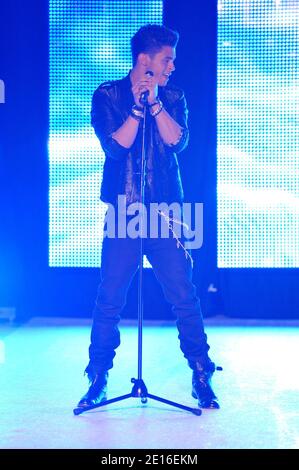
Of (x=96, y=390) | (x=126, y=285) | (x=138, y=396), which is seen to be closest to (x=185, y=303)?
(x=126, y=285)

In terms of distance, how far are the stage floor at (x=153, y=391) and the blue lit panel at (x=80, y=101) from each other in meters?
0.74

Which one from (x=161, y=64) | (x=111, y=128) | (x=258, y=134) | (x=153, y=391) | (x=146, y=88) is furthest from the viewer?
(x=258, y=134)

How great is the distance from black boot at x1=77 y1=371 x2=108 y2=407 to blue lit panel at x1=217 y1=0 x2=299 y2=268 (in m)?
2.74

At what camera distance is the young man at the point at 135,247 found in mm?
3654

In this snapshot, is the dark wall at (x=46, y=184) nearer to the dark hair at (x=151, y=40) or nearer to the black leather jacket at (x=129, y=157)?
the black leather jacket at (x=129, y=157)

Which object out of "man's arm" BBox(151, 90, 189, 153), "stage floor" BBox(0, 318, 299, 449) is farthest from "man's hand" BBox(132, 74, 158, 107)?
"stage floor" BBox(0, 318, 299, 449)

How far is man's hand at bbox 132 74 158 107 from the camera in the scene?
345 cm

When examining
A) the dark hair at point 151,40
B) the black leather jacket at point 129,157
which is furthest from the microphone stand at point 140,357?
the dark hair at point 151,40

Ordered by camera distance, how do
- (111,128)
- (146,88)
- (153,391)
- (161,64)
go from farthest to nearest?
(153,391)
(111,128)
(161,64)
(146,88)

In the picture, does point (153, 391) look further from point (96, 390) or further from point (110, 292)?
point (110, 292)

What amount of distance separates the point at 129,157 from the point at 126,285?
1.88 feet

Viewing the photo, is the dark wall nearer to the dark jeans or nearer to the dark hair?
the dark jeans

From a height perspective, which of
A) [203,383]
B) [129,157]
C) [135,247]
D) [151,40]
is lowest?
[203,383]

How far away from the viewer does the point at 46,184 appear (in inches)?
250
